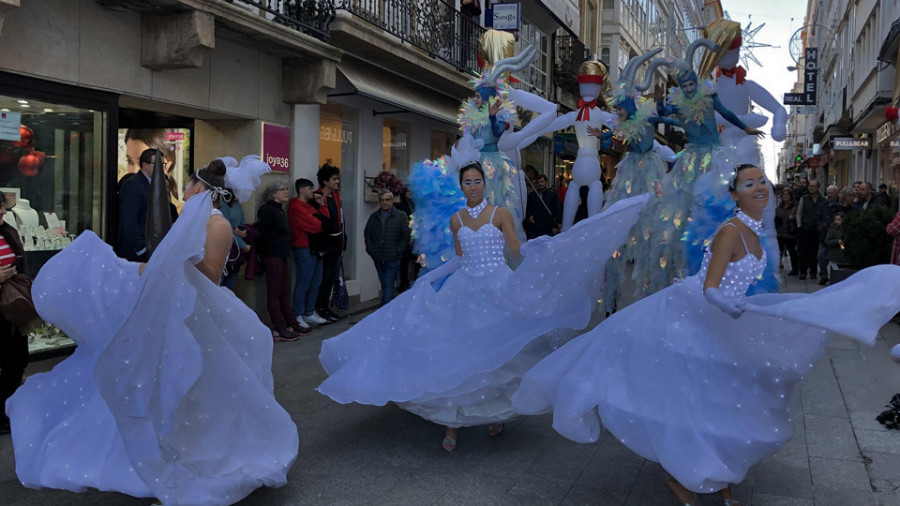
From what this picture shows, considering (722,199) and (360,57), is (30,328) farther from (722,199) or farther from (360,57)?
(360,57)

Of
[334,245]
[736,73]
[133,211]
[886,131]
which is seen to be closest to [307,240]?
[334,245]

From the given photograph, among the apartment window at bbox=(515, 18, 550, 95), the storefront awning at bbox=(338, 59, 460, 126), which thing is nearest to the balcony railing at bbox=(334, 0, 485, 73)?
the storefront awning at bbox=(338, 59, 460, 126)

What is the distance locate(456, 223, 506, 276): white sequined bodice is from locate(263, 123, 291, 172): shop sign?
522cm

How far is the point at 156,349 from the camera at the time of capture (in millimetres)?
3604

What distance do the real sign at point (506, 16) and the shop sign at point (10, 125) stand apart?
38.1 ft

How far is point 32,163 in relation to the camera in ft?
23.6

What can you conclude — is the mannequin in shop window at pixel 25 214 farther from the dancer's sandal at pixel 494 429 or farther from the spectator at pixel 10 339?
the dancer's sandal at pixel 494 429

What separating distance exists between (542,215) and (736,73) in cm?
573

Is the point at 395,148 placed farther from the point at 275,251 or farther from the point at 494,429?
the point at 494,429

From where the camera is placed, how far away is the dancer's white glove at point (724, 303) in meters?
3.72

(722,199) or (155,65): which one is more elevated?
(155,65)

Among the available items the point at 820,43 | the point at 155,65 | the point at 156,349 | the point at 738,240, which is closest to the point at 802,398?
the point at 738,240

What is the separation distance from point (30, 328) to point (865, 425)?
570 cm

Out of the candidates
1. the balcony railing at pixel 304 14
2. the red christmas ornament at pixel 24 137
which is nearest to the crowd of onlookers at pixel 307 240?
the red christmas ornament at pixel 24 137
